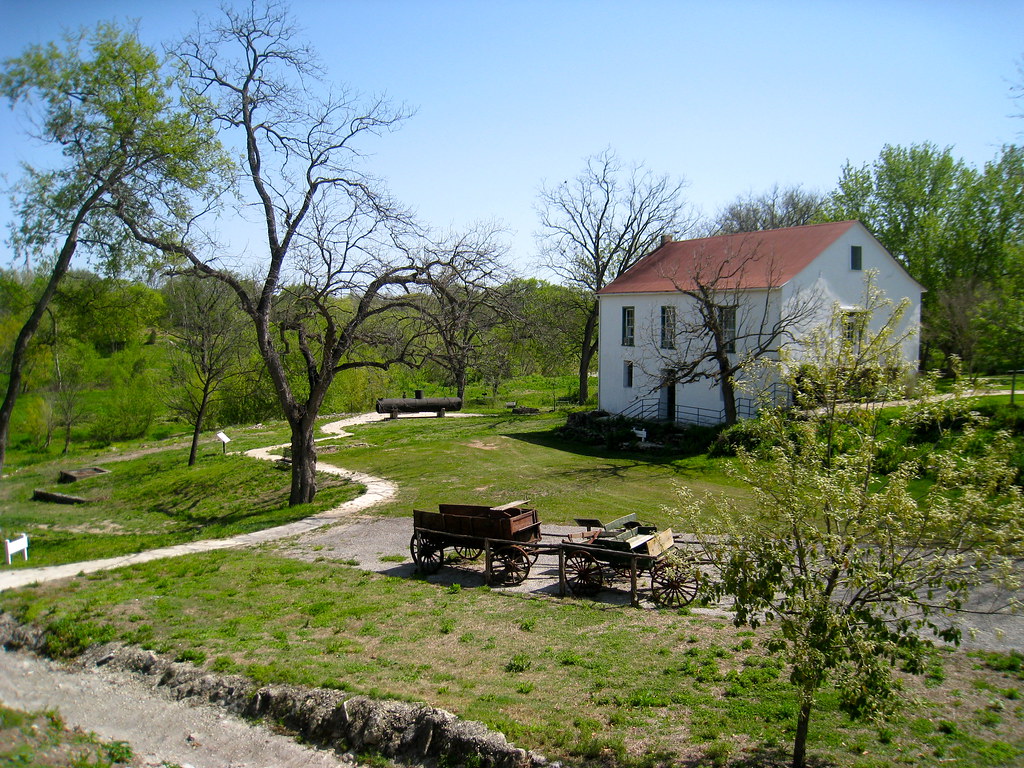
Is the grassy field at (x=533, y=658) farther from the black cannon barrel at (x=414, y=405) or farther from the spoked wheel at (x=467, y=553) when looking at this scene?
the black cannon barrel at (x=414, y=405)

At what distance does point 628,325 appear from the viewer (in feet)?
115

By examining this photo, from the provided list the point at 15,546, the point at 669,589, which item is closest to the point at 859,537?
the point at 669,589

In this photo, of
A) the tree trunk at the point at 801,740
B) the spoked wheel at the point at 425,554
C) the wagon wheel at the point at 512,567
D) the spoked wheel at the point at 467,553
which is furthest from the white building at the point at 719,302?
the tree trunk at the point at 801,740

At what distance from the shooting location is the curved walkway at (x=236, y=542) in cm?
1395

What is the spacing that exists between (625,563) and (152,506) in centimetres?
1669

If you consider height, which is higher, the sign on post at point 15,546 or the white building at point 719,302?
the white building at point 719,302

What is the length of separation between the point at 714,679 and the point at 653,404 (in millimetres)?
25135

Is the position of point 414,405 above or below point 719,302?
below

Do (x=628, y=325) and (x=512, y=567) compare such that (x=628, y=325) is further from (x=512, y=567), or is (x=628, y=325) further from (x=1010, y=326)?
(x=512, y=567)

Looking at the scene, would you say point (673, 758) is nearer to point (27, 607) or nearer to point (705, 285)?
point (27, 607)

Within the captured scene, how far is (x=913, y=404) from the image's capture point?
696 cm

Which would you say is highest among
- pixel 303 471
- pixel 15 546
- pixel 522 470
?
pixel 303 471

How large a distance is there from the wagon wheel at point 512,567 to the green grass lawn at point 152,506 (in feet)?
24.8

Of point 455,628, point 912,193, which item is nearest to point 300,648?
point 455,628
